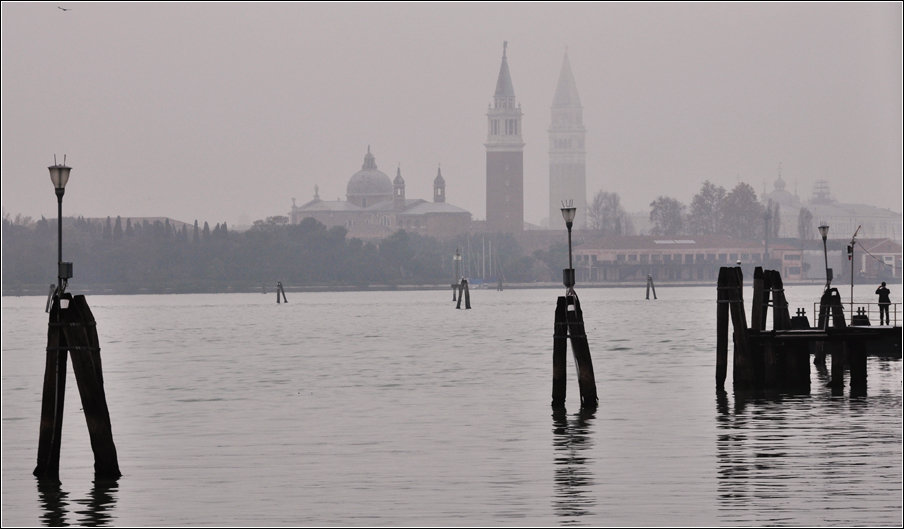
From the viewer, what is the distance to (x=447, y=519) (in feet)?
58.3

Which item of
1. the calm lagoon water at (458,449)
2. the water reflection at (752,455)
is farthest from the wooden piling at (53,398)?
the water reflection at (752,455)

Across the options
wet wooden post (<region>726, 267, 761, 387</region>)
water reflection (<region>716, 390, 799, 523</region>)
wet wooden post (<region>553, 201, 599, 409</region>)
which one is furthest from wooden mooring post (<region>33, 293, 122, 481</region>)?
wet wooden post (<region>726, 267, 761, 387</region>)

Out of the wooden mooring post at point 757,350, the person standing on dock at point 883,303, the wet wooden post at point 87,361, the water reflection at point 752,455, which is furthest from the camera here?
the person standing on dock at point 883,303

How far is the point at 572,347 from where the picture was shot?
29.1 meters

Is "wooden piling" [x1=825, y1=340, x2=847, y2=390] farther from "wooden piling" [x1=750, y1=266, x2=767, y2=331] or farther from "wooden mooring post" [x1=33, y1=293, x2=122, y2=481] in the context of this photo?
"wooden mooring post" [x1=33, y1=293, x2=122, y2=481]

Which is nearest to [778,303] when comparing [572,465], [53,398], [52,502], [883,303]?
[883,303]

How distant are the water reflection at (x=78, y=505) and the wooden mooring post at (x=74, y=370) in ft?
1.53

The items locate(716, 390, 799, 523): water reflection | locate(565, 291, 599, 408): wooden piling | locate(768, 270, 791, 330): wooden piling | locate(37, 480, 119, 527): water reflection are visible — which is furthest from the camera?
locate(768, 270, 791, 330): wooden piling

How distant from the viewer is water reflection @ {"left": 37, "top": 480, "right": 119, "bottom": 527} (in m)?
18.1

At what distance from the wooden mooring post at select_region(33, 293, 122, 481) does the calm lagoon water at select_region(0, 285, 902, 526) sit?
1.87ft

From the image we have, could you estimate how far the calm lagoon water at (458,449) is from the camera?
18469 mm

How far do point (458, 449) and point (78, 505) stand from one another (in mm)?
6635

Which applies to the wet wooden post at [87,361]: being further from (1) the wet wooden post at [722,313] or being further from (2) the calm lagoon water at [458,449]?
(1) the wet wooden post at [722,313]

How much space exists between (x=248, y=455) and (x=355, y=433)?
3.39m
